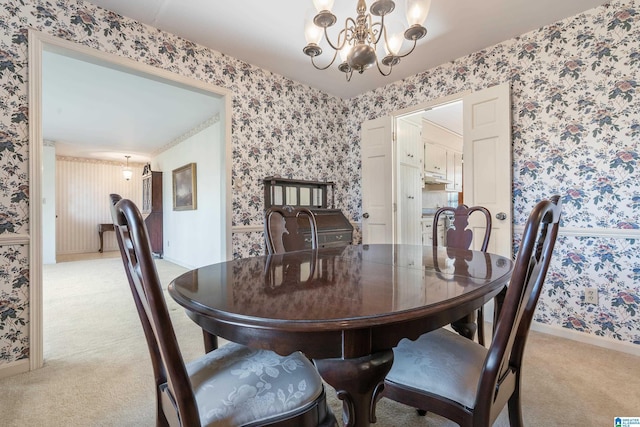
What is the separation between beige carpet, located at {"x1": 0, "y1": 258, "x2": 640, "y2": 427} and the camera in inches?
55.3

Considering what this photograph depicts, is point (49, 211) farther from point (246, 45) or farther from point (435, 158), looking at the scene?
point (435, 158)

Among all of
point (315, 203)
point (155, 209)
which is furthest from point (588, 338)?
point (155, 209)

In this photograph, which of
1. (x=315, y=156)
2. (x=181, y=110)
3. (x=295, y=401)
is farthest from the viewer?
(x=181, y=110)

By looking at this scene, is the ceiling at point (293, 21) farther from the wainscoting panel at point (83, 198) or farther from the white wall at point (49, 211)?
the wainscoting panel at point (83, 198)

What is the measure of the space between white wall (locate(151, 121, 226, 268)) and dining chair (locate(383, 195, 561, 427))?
10.2 feet

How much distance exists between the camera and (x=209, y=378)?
875mm

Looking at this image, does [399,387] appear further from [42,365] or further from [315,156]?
[315,156]

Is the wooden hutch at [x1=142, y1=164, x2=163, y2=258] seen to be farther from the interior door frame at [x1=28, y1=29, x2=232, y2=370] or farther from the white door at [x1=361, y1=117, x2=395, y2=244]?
the white door at [x1=361, y1=117, x2=395, y2=244]

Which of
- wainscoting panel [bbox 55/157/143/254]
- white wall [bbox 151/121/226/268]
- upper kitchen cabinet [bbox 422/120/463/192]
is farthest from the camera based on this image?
wainscoting panel [bbox 55/157/143/254]

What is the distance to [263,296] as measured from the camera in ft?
2.72

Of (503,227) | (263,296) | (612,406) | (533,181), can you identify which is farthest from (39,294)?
(533,181)

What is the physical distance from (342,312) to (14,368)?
Answer: 233 cm

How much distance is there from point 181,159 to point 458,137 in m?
5.30

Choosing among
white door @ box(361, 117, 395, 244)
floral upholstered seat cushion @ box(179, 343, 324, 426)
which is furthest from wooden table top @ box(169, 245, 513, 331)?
white door @ box(361, 117, 395, 244)
